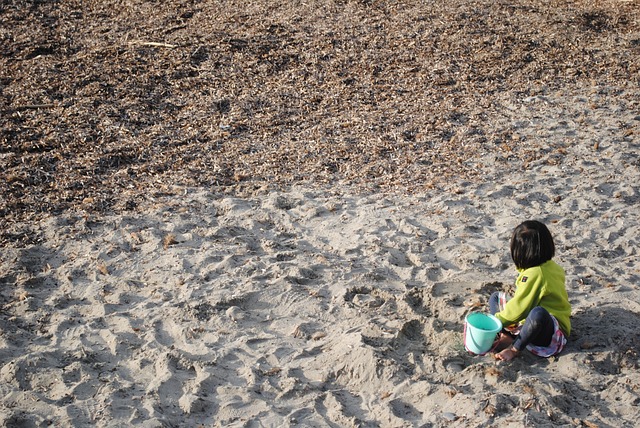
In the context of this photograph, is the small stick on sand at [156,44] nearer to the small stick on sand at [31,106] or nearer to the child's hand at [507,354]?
the small stick on sand at [31,106]

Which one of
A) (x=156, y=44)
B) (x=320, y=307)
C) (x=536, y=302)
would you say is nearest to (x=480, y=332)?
(x=536, y=302)

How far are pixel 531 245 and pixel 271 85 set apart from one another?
443 cm

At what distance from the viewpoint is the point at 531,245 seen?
12.7 feet

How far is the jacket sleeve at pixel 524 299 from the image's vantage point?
389cm

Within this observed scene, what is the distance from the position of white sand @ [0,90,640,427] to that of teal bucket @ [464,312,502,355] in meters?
0.11

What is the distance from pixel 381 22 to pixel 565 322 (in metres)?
6.03

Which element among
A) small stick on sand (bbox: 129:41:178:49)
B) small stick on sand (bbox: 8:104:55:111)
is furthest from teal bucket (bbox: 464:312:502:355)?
small stick on sand (bbox: 129:41:178:49)

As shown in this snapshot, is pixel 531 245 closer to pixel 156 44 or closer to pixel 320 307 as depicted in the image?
pixel 320 307

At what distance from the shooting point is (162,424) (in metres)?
3.57

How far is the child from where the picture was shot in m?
3.86

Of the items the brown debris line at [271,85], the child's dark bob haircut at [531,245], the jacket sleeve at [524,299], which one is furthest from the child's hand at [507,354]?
the brown debris line at [271,85]

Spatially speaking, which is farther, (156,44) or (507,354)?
(156,44)

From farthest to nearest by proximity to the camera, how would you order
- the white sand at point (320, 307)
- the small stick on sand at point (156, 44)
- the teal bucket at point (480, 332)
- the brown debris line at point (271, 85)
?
1. the small stick on sand at point (156, 44)
2. the brown debris line at point (271, 85)
3. the teal bucket at point (480, 332)
4. the white sand at point (320, 307)

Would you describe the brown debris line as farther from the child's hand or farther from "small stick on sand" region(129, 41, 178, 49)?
the child's hand
